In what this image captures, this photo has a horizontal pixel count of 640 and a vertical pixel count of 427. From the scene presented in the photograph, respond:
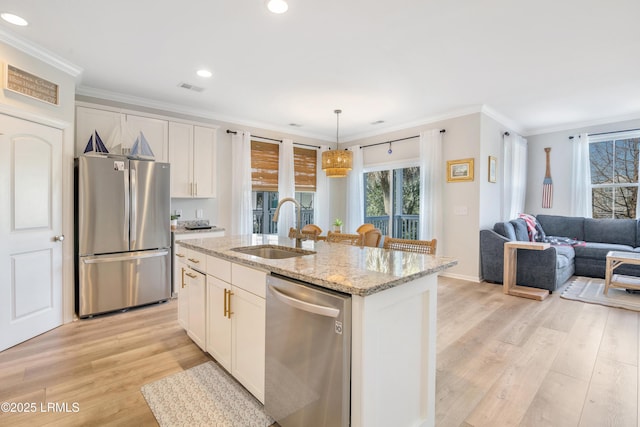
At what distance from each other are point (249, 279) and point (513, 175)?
5554 millimetres

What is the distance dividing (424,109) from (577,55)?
1.93 metres

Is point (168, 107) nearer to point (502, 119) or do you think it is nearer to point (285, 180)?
point (285, 180)

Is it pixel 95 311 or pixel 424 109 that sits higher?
pixel 424 109

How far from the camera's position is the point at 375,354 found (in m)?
1.26

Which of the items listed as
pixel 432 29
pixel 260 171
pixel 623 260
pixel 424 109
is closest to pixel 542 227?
pixel 623 260

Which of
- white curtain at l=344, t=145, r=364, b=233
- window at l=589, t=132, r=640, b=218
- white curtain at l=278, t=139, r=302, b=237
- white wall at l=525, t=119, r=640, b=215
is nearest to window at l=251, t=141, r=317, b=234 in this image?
white curtain at l=278, t=139, r=302, b=237

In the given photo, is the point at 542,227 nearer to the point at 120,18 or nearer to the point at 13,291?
the point at 120,18

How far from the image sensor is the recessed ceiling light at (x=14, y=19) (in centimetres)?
234

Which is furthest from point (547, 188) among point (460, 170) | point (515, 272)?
point (515, 272)

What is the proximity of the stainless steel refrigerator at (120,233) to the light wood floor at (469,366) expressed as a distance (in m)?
0.28

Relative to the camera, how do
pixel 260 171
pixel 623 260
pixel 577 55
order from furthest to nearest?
pixel 260 171
pixel 623 260
pixel 577 55

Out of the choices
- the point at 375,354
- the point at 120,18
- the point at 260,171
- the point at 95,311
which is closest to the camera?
the point at 375,354

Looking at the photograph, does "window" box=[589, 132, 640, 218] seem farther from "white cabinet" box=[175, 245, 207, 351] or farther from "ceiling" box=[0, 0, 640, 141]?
"white cabinet" box=[175, 245, 207, 351]

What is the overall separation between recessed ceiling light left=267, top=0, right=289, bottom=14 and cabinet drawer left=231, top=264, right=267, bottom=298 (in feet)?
6.23
